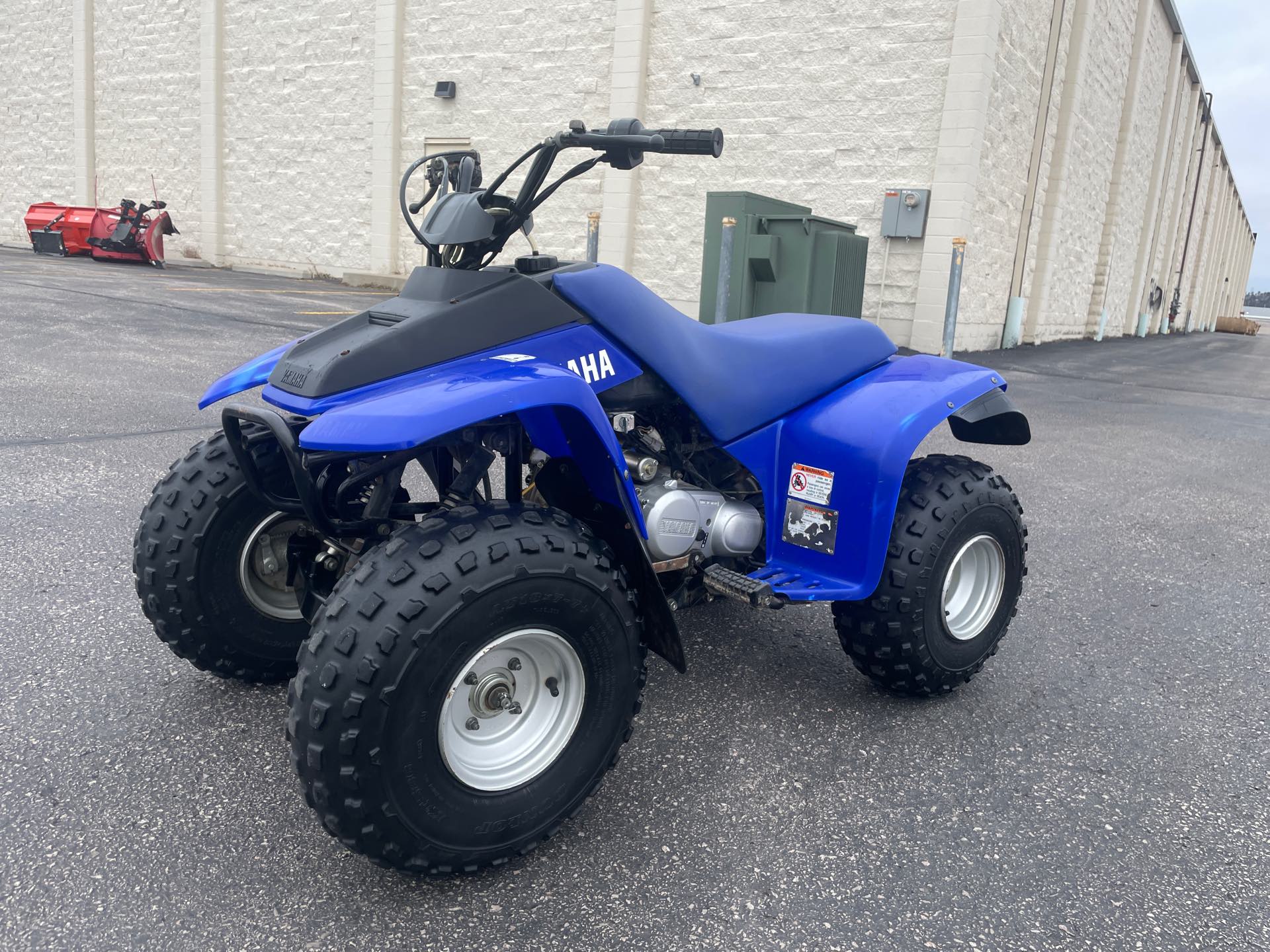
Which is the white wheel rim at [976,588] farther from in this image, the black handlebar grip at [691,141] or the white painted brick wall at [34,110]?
the white painted brick wall at [34,110]

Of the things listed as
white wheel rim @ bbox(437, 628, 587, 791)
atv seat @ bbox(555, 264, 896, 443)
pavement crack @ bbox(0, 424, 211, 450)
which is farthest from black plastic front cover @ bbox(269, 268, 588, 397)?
pavement crack @ bbox(0, 424, 211, 450)

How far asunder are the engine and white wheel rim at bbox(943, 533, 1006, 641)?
0.72 meters

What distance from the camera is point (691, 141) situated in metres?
2.39

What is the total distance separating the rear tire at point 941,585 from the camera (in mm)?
2918

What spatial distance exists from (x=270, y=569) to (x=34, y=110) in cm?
2779

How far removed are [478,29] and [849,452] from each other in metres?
16.9

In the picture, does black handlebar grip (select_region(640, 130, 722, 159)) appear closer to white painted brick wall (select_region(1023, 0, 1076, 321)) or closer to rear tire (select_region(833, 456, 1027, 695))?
rear tire (select_region(833, 456, 1027, 695))

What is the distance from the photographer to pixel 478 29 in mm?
17359

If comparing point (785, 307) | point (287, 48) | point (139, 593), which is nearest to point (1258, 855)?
point (139, 593)

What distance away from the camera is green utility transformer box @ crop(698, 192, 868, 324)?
995 cm

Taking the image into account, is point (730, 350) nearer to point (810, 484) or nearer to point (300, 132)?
point (810, 484)

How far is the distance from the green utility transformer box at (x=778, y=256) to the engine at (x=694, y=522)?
7.33m

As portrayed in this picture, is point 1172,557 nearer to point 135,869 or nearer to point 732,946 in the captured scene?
point 732,946

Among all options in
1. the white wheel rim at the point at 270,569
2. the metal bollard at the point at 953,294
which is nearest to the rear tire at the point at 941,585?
the white wheel rim at the point at 270,569
